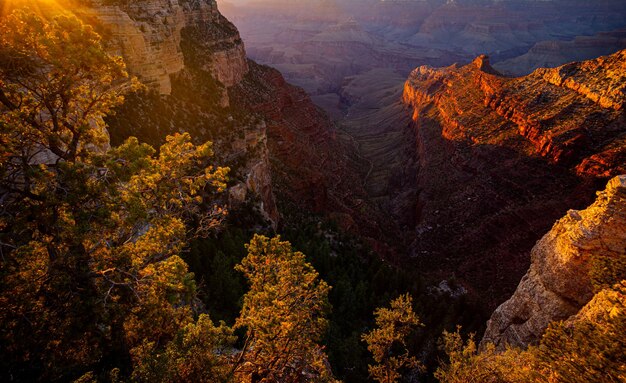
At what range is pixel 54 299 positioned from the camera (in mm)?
8156

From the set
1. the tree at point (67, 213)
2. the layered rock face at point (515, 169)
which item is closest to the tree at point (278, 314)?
the tree at point (67, 213)

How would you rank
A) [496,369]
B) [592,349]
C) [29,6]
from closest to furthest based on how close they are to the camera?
[592,349] < [29,6] < [496,369]

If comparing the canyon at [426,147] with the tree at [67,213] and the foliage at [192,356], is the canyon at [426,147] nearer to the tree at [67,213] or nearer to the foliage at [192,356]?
the tree at [67,213]

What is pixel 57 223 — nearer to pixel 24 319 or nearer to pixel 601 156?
pixel 24 319

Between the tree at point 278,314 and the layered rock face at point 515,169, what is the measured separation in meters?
34.3

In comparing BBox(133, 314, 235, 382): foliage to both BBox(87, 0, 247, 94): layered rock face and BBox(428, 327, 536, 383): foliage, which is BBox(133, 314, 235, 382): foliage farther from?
BBox(87, 0, 247, 94): layered rock face

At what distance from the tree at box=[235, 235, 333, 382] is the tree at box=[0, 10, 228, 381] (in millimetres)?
2483

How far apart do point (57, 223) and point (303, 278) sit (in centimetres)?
692

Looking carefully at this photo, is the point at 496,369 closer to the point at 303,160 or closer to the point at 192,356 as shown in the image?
the point at 192,356

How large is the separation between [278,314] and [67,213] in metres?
5.84

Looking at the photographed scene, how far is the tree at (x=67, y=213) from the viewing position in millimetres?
7340

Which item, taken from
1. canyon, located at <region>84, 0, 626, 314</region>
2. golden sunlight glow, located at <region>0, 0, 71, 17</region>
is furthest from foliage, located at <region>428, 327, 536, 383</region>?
canyon, located at <region>84, 0, 626, 314</region>

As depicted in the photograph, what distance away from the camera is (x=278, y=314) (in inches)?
392

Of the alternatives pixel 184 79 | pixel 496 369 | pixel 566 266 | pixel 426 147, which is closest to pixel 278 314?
pixel 496 369
